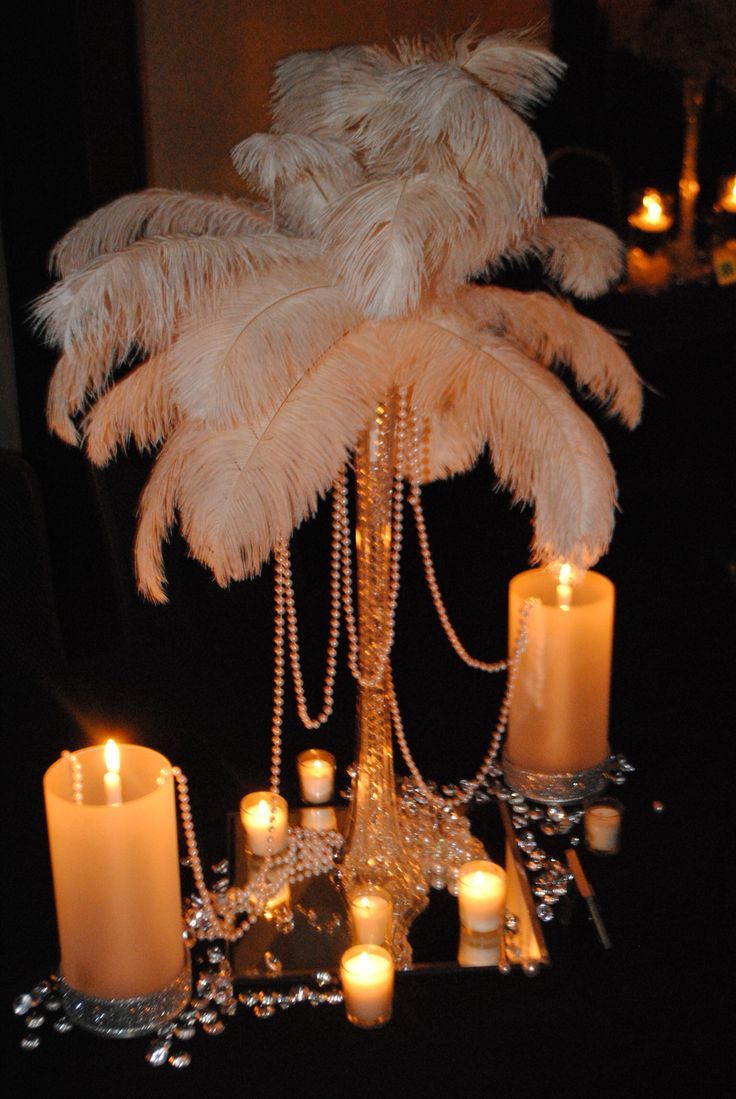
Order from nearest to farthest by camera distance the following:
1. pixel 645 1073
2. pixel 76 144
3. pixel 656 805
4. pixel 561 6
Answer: pixel 645 1073, pixel 656 805, pixel 76 144, pixel 561 6

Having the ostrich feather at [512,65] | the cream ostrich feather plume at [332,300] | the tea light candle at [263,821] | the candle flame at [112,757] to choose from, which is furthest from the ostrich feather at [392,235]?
the tea light candle at [263,821]

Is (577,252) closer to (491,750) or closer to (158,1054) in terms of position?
(491,750)

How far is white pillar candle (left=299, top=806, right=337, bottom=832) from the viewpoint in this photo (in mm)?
1214

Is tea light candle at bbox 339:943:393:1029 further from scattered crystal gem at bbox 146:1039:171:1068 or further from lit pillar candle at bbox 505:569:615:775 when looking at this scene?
lit pillar candle at bbox 505:569:615:775

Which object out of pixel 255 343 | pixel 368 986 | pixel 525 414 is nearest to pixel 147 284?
pixel 255 343

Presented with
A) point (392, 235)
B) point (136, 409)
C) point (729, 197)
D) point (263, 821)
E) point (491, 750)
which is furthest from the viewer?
point (729, 197)

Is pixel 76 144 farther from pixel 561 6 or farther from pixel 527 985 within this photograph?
pixel 561 6

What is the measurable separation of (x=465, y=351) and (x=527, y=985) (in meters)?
0.50

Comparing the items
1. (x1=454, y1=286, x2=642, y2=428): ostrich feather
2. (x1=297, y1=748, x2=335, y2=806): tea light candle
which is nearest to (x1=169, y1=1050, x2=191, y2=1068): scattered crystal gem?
(x1=297, y1=748, x2=335, y2=806): tea light candle

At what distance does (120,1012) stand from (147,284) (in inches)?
21.8

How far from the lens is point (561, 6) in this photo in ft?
12.4

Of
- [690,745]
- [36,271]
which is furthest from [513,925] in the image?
[36,271]

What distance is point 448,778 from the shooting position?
128 cm

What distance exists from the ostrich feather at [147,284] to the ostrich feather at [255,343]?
2 cm
